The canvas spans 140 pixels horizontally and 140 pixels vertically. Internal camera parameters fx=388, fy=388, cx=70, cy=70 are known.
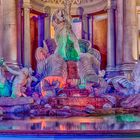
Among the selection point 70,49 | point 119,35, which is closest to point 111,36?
point 119,35

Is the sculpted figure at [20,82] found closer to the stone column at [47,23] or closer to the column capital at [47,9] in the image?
the stone column at [47,23]

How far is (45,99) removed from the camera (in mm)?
17234

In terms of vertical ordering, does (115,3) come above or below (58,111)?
above

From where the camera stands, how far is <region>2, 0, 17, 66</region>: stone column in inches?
920

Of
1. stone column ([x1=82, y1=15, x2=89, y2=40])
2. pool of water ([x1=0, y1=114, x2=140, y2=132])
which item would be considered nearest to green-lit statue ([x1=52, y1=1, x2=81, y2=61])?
stone column ([x1=82, y1=15, x2=89, y2=40])

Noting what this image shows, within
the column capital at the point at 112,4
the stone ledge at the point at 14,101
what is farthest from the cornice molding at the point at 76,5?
the stone ledge at the point at 14,101

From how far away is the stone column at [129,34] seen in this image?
78.1ft

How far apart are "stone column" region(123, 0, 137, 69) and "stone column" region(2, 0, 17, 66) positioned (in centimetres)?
681

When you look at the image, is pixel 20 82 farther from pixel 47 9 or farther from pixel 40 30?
pixel 40 30

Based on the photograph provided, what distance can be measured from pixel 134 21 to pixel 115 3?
2.60m

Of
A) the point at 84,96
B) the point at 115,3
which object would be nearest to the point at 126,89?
the point at 84,96

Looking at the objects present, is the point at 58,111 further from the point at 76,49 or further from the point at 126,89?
the point at 76,49

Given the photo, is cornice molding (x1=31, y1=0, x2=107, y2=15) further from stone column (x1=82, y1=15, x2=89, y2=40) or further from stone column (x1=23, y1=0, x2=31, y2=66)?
stone column (x1=23, y1=0, x2=31, y2=66)

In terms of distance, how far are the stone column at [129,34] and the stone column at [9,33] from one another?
6.81m
